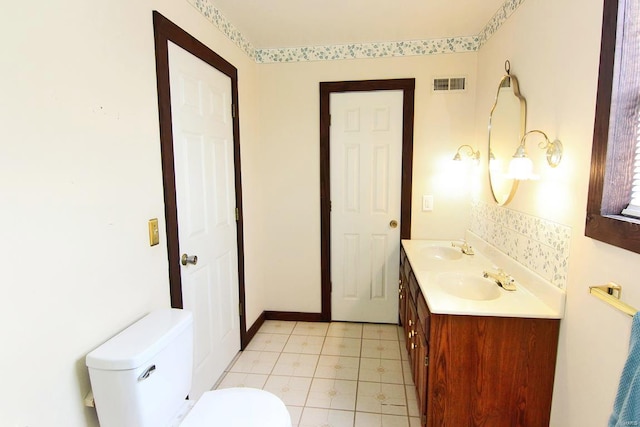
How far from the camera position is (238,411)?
1.32m

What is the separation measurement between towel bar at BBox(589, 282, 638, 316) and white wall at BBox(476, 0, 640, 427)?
0.02 meters

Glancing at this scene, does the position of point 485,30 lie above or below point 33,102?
above

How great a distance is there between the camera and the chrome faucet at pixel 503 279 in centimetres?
171

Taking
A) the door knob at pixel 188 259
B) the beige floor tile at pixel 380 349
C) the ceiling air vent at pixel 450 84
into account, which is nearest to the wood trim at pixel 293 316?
the beige floor tile at pixel 380 349

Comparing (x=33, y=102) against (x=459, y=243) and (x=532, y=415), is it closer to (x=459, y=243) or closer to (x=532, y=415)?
(x=532, y=415)

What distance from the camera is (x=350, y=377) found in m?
2.29

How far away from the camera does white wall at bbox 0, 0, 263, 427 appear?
931 millimetres

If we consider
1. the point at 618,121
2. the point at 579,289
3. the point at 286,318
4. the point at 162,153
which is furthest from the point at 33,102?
the point at 286,318

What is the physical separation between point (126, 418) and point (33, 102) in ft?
3.42

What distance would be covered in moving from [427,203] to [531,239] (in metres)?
1.16

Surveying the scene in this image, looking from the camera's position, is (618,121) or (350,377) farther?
(350,377)

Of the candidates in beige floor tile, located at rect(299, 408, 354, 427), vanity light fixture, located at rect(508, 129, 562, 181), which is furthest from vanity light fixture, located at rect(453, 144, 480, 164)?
beige floor tile, located at rect(299, 408, 354, 427)

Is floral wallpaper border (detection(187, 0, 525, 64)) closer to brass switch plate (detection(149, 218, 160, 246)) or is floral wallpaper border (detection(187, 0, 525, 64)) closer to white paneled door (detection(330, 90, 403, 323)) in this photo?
white paneled door (detection(330, 90, 403, 323))

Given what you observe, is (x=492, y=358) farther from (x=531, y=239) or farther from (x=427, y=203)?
(x=427, y=203)
